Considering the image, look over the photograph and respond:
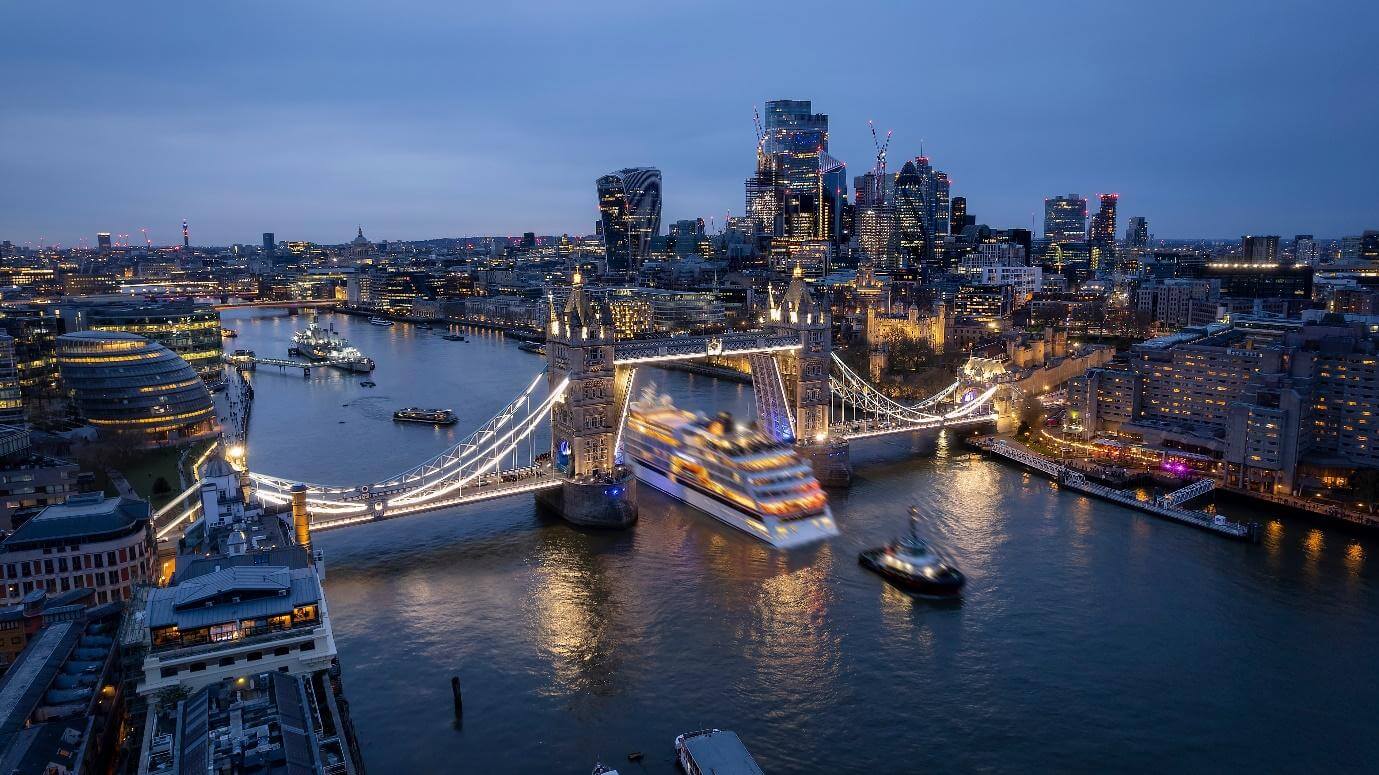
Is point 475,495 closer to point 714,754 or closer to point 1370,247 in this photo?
point 714,754

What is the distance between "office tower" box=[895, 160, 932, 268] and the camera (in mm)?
165250

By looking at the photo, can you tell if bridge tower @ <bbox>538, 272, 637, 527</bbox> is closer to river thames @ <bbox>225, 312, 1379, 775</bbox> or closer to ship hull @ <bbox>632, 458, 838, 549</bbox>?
river thames @ <bbox>225, 312, 1379, 775</bbox>

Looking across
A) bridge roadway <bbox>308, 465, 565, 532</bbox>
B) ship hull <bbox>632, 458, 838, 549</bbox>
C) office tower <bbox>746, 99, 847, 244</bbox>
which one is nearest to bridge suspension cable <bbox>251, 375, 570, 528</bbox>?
bridge roadway <bbox>308, 465, 565, 532</bbox>

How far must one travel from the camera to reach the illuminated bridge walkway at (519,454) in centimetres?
3089

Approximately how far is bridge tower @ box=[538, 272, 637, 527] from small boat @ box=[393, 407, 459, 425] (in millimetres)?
19436

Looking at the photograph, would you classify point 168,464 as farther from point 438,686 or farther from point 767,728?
point 767,728

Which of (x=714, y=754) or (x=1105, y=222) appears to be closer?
(x=714, y=754)

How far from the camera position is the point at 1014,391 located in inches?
1918

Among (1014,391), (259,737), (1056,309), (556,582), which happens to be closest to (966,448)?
(1014,391)

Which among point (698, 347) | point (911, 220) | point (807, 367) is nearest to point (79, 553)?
point (698, 347)

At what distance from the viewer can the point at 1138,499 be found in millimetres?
36531

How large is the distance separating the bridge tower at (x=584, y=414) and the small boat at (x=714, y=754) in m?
14.4

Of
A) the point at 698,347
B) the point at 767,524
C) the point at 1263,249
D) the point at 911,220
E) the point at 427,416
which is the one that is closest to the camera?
the point at 767,524

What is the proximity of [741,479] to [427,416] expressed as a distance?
27.8 metres
